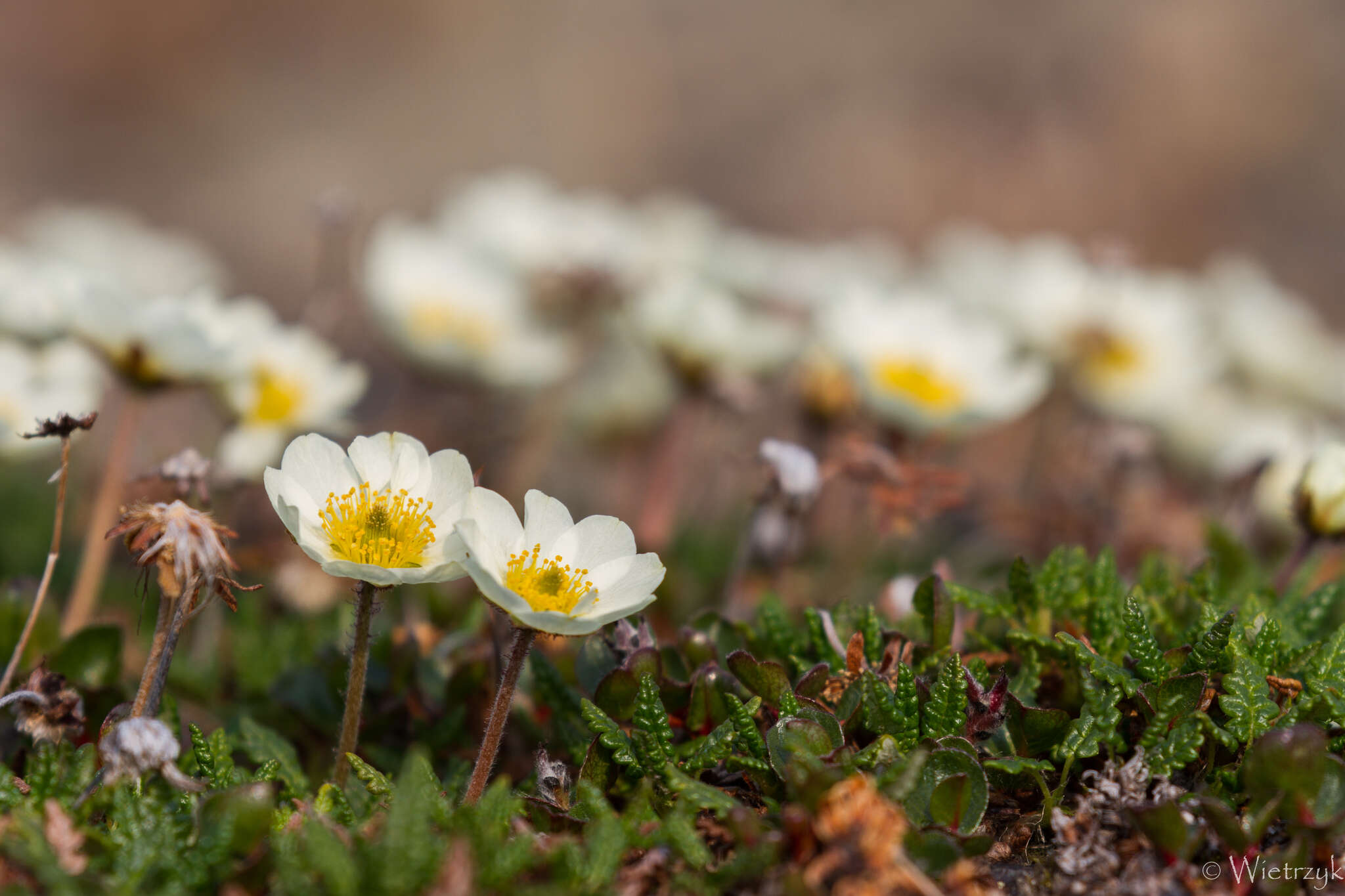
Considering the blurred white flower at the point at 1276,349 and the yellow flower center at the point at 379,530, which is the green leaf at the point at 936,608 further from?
the blurred white flower at the point at 1276,349

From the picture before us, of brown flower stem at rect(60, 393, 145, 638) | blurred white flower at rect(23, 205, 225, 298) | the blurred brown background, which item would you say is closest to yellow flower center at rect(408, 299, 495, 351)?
brown flower stem at rect(60, 393, 145, 638)

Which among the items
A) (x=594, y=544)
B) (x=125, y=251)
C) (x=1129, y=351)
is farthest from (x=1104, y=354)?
(x=125, y=251)

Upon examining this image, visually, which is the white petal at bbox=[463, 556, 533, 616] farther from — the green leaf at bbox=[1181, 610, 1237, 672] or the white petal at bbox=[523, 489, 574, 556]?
the green leaf at bbox=[1181, 610, 1237, 672]

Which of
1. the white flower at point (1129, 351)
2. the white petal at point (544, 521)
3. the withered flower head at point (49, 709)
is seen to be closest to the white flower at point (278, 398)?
the withered flower head at point (49, 709)

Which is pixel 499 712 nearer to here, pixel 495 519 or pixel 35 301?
pixel 495 519

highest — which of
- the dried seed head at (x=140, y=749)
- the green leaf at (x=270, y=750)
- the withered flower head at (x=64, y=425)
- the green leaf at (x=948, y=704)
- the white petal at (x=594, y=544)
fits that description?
the withered flower head at (x=64, y=425)
